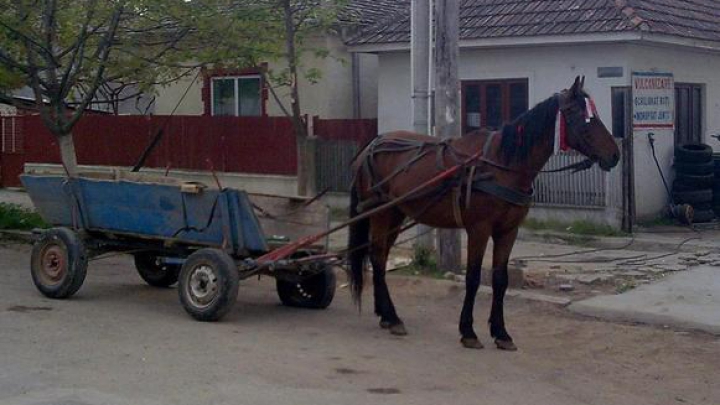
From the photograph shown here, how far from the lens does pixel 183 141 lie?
23031mm

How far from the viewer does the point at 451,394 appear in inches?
325

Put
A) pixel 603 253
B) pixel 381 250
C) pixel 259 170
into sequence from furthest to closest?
pixel 259 170 < pixel 603 253 < pixel 381 250

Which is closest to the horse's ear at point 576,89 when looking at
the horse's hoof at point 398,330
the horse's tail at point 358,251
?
the horse's tail at point 358,251

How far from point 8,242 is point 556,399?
10958mm

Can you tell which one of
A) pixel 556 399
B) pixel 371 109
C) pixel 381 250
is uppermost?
pixel 371 109

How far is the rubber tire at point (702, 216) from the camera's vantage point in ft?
58.9

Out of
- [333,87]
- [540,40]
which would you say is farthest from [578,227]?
[333,87]

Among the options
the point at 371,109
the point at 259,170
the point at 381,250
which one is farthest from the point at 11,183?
the point at 381,250

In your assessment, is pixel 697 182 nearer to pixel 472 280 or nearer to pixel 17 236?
pixel 472 280

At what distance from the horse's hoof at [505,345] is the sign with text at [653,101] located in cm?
846

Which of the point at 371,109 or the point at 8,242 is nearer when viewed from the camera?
the point at 8,242

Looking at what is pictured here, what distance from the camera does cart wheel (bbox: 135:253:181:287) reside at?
12672mm

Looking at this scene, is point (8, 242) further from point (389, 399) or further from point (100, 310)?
point (389, 399)

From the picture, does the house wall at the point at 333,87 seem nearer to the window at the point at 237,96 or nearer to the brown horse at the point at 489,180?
the window at the point at 237,96
